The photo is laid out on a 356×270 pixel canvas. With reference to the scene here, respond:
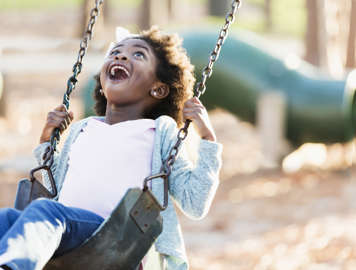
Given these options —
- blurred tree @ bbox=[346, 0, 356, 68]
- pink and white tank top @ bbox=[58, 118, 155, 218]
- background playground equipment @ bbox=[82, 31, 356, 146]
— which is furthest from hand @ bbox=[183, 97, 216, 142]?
blurred tree @ bbox=[346, 0, 356, 68]

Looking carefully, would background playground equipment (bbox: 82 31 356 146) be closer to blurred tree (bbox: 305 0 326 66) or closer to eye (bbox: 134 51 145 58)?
blurred tree (bbox: 305 0 326 66)

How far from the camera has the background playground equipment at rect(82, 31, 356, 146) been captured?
285 inches

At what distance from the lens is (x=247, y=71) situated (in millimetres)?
7410

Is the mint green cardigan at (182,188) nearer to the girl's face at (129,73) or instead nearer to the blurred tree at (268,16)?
the girl's face at (129,73)

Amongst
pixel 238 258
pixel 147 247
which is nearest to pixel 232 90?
pixel 238 258

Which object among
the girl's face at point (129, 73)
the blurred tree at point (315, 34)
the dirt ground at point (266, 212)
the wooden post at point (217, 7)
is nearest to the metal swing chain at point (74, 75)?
the girl's face at point (129, 73)

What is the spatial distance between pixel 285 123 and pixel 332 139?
1.74 feet

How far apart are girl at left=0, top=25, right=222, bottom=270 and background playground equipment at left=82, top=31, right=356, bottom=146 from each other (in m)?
4.15

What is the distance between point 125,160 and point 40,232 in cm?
55

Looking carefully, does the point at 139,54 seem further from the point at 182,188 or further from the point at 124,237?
the point at 124,237

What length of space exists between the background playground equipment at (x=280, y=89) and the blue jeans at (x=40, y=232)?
4778mm

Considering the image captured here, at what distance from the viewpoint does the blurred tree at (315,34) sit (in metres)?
10.2

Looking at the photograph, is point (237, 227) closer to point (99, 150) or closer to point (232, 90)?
point (232, 90)

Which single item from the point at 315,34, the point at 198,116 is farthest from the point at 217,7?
the point at 198,116
